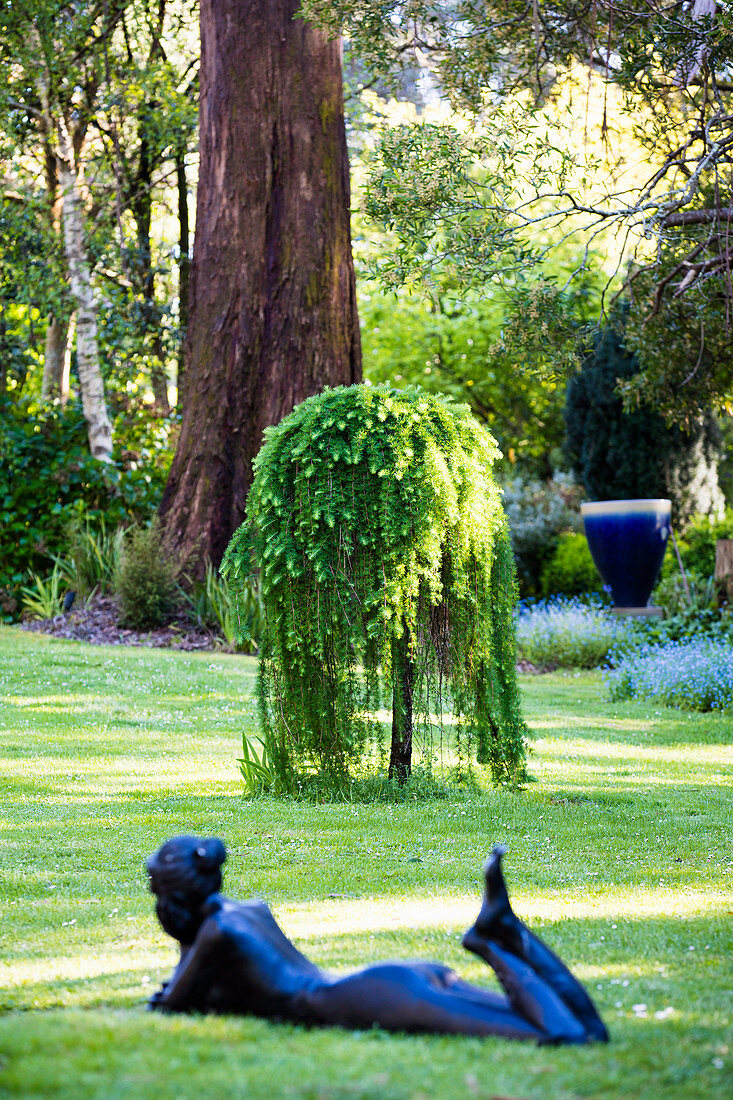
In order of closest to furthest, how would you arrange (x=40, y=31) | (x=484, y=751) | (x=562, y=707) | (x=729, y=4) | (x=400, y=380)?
(x=484, y=751), (x=729, y=4), (x=562, y=707), (x=40, y=31), (x=400, y=380)

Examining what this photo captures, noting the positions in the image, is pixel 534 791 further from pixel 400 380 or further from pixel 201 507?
pixel 400 380

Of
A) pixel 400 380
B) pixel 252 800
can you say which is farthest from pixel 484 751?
pixel 400 380

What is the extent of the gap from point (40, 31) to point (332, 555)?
11.0 metres

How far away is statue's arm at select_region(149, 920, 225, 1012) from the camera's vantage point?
8.77 ft

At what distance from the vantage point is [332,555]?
5504mm

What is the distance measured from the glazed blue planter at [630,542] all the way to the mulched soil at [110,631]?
5.92 metres

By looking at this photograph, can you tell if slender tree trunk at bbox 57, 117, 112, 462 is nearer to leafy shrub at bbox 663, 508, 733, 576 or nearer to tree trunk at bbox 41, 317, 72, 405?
tree trunk at bbox 41, 317, 72, 405

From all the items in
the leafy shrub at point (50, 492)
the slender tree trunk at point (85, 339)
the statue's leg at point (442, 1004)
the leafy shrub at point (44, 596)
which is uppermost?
the slender tree trunk at point (85, 339)

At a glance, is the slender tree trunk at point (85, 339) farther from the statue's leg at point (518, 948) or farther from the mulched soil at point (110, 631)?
the statue's leg at point (518, 948)

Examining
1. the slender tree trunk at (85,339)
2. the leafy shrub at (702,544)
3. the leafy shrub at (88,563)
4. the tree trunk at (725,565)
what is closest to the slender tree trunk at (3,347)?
the slender tree trunk at (85,339)

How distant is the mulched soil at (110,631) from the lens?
11.1 metres

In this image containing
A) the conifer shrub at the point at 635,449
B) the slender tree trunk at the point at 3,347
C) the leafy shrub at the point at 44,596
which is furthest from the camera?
the conifer shrub at the point at 635,449

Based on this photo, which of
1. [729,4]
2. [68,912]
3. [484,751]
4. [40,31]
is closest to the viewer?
[68,912]

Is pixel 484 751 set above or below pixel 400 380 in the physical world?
below
